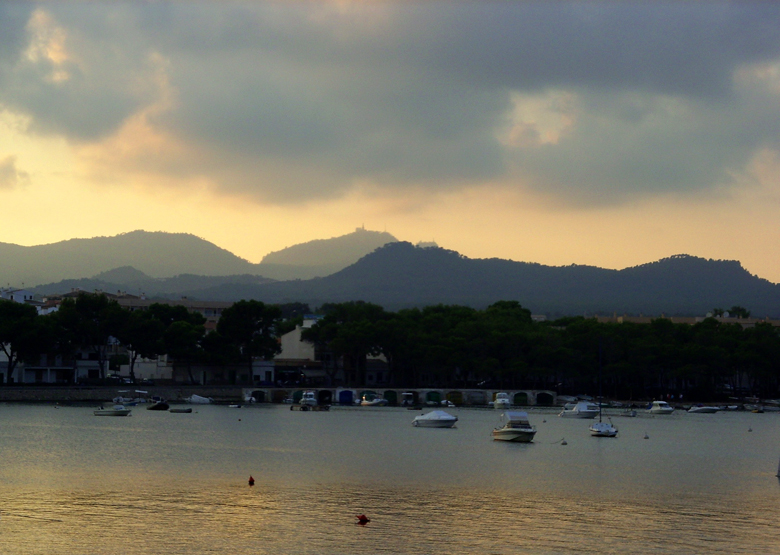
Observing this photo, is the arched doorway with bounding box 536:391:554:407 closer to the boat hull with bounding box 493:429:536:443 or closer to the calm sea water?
the calm sea water

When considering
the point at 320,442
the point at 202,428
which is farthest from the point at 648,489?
the point at 202,428

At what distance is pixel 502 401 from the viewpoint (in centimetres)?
15988

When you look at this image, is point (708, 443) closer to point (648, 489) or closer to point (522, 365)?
point (648, 489)

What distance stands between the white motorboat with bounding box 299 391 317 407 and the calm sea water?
171 ft

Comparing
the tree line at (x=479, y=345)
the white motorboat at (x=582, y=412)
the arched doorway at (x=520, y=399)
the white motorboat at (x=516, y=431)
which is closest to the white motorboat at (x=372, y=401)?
the tree line at (x=479, y=345)

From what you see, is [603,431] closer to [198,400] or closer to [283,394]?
[198,400]

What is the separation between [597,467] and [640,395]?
354 feet

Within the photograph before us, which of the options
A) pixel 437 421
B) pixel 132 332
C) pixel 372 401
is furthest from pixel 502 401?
pixel 132 332

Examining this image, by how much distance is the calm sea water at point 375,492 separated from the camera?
132 ft

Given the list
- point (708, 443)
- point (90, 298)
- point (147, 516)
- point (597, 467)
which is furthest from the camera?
point (90, 298)

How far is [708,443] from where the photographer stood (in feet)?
315

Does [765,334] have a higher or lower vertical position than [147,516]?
higher

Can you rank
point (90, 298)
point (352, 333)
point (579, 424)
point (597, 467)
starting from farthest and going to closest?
1. point (352, 333)
2. point (90, 298)
3. point (579, 424)
4. point (597, 467)

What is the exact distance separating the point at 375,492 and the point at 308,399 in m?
105
